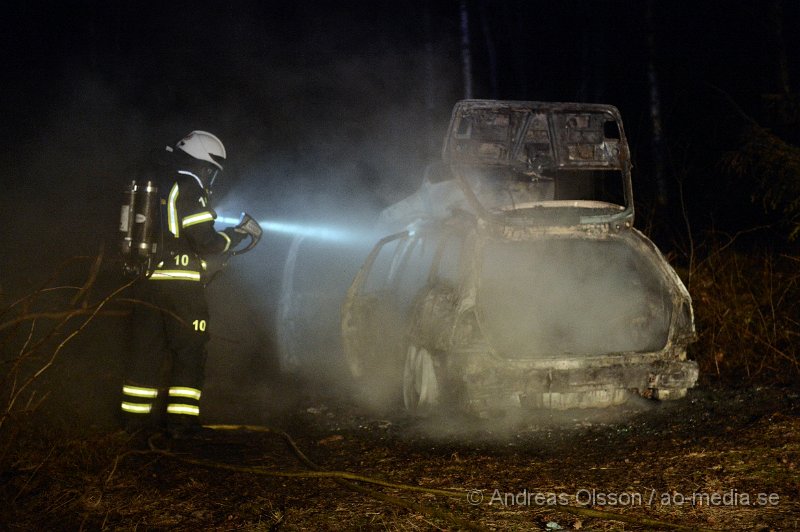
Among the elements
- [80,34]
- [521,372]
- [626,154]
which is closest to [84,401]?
[521,372]

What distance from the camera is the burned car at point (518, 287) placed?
4840 millimetres

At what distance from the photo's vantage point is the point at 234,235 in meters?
5.23

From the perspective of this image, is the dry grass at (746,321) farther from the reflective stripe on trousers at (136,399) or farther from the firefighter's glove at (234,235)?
the reflective stripe on trousers at (136,399)

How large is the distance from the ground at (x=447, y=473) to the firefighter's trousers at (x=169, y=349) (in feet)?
0.71

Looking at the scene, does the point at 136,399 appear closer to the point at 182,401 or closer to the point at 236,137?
the point at 182,401

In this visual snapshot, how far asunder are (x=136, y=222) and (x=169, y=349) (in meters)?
0.96

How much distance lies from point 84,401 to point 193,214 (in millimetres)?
2018

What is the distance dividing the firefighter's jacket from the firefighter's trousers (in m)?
0.09

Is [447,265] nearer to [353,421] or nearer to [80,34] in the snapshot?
[353,421]

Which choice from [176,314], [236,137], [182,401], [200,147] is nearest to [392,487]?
[182,401]

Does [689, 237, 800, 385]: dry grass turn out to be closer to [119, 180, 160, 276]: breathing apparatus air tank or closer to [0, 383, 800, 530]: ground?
[0, 383, 800, 530]: ground

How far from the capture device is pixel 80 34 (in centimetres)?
1827

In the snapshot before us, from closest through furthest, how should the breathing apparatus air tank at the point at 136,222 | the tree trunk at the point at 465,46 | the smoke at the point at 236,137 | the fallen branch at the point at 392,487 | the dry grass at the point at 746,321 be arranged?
the fallen branch at the point at 392,487
the breathing apparatus air tank at the point at 136,222
the dry grass at the point at 746,321
the smoke at the point at 236,137
the tree trunk at the point at 465,46

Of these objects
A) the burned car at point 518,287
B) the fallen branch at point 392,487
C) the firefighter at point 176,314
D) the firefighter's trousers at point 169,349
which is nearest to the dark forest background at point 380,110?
the firefighter at point 176,314
